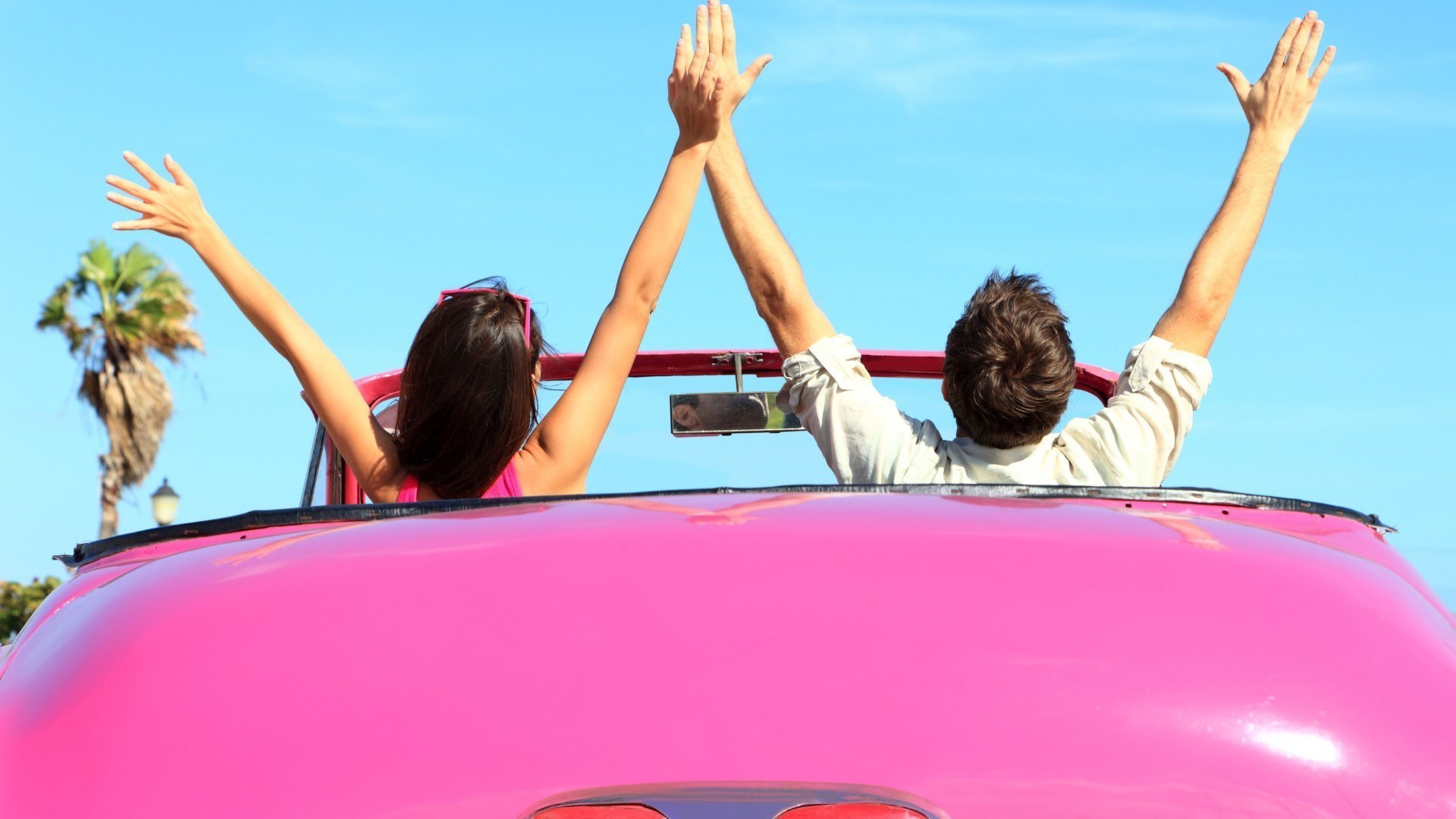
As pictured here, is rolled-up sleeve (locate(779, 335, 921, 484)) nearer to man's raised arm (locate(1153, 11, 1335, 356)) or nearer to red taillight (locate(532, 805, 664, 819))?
man's raised arm (locate(1153, 11, 1335, 356))

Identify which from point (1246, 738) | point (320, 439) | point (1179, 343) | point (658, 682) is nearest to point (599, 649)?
point (658, 682)

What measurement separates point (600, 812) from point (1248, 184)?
2.33m

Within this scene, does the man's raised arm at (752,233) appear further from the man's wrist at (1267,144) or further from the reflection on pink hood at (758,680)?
the reflection on pink hood at (758,680)

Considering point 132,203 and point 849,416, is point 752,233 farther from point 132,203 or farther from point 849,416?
point 132,203

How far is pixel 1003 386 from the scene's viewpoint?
9.16ft

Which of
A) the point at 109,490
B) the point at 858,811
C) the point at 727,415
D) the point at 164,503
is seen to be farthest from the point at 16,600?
the point at 858,811

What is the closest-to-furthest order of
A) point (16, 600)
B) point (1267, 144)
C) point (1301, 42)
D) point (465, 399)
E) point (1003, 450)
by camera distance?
point (465, 399) → point (1003, 450) → point (1267, 144) → point (1301, 42) → point (16, 600)

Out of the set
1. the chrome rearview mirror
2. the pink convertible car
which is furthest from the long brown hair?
the chrome rearview mirror

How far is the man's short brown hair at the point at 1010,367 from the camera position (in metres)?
2.79

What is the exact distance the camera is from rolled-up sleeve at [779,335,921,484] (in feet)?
9.30

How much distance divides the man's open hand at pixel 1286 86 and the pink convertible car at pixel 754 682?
1.91 metres

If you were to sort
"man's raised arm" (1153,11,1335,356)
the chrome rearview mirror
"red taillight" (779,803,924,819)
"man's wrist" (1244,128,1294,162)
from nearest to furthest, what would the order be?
"red taillight" (779,803,924,819), "man's raised arm" (1153,11,1335,356), "man's wrist" (1244,128,1294,162), the chrome rearview mirror

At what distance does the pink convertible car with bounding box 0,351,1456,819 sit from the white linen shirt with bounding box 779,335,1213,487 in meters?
1.05

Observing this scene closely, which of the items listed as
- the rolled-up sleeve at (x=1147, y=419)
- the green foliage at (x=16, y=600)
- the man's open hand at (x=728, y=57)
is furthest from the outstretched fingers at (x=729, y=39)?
the green foliage at (x=16, y=600)
